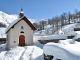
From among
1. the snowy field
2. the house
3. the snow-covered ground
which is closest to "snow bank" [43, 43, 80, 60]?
the snow-covered ground

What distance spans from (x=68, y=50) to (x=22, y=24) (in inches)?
653

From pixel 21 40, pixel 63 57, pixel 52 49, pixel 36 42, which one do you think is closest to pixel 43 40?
pixel 36 42

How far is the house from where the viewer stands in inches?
932

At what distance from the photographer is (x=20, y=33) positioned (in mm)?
24188

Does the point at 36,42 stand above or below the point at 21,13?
below

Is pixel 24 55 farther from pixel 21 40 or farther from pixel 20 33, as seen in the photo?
pixel 20 33

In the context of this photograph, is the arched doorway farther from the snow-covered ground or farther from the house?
the snow-covered ground

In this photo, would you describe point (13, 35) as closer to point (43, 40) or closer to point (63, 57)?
point (43, 40)

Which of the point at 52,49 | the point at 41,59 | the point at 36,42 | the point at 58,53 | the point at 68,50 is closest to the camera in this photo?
the point at 68,50

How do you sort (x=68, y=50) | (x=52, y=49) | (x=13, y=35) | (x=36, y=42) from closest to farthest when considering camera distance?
(x=68, y=50) < (x=52, y=49) < (x=13, y=35) < (x=36, y=42)

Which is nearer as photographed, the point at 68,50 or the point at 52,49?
the point at 68,50

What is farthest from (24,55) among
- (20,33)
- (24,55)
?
(20,33)

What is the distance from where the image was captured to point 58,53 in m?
9.77

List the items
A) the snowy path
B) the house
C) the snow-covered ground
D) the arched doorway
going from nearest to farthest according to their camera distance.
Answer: the snow-covered ground < the snowy path < the house < the arched doorway
